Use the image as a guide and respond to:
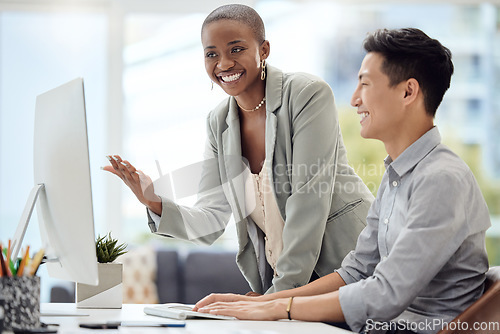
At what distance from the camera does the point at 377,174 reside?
4441 mm

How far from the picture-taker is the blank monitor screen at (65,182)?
3.89 ft

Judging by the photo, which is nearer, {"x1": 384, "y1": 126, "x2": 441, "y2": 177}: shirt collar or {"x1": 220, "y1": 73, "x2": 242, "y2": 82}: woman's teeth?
{"x1": 384, "y1": 126, "x2": 441, "y2": 177}: shirt collar

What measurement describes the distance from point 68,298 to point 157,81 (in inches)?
63.6

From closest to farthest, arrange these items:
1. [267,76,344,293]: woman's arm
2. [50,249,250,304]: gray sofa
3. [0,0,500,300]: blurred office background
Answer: [267,76,344,293]: woman's arm < [50,249,250,304]: gray sofa < [0,0,500,300]: blurred office background

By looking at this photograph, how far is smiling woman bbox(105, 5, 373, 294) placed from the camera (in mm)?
1821

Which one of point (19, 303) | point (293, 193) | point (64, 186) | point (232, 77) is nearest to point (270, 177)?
point (293, 193)

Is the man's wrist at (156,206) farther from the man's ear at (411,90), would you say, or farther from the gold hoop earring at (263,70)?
the man's ear at (411,90)

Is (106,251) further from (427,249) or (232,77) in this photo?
(427,249)

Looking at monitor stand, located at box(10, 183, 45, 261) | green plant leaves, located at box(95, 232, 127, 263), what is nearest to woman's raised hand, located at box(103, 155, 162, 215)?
green plant leaves, located at box(95, 232, 127, 263)

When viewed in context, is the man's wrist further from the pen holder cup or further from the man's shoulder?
the man's shoulder

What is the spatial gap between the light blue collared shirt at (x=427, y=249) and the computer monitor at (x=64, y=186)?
1.89 ft

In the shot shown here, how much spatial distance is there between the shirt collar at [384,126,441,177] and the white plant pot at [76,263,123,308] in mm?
786

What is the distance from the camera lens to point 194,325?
4.18 feet

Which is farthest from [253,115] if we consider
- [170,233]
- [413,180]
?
[413,180]
